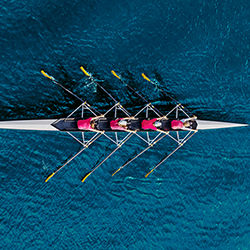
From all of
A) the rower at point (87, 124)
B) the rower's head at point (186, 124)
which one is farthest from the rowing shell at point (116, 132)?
the rower's head at point (186, 124)

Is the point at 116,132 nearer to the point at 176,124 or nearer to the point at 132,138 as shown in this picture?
the point at 132,138

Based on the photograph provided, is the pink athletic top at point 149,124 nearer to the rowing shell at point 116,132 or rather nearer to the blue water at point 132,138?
the rowing shell at point 116,132

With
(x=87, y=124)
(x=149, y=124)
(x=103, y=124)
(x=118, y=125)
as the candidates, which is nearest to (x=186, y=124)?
(x=149, y=124)

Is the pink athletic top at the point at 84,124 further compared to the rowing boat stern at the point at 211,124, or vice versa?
the rowing boat stern at the point at 211,124

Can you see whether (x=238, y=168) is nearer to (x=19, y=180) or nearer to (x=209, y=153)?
(x=209, y=153)

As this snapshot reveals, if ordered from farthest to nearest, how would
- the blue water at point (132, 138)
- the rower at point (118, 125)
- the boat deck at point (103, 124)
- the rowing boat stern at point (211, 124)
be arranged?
1. the blue water at point (132, 138)
2. the rowing boat stern at point (211, 124)
3. the boat deck at point (103, 124)
4. the rower at point (118, 125)


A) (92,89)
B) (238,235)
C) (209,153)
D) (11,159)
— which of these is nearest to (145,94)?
(92,89)

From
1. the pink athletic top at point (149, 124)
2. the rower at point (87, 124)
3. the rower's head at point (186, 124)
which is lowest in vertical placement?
the rower's head at point (186, 124)

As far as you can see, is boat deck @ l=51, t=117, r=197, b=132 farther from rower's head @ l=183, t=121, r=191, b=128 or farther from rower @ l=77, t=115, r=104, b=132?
rower's head @ l=183, t=121, r=191, b=128

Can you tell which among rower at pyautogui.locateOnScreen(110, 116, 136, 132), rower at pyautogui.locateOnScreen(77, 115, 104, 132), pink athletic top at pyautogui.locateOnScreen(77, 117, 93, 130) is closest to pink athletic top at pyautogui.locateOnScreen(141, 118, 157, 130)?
rower at pyautogui.locateOnScreen(110, 116, 136, 132)
